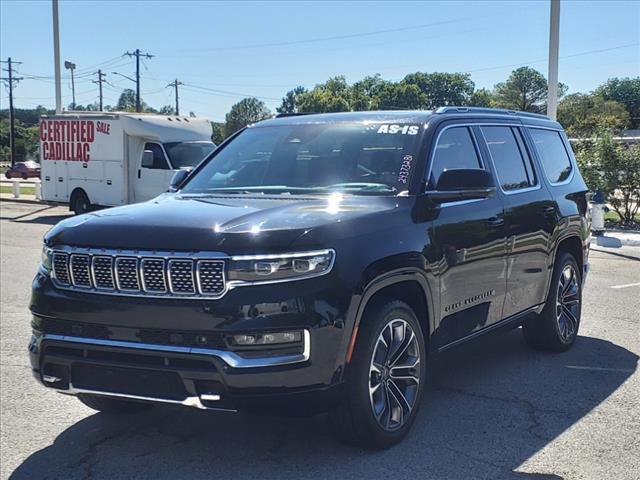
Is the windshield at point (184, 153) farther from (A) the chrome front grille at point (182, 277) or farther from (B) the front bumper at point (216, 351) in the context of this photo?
(A) the chrome front grille at point (182, 277)

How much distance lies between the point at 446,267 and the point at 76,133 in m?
19.1

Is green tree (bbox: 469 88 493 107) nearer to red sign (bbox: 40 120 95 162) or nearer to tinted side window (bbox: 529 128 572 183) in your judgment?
red sign (bbox: 40 120 95 162)

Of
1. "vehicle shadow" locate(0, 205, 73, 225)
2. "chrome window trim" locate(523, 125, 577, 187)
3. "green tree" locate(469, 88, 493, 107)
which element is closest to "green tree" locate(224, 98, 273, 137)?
"green tree" locate(469, 88, 493, 107)

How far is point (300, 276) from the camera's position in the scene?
3652mm

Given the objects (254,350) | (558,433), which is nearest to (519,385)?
(558,433)

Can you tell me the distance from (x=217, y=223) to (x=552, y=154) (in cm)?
385

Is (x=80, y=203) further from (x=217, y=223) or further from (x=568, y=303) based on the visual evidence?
(x=217, y=223)

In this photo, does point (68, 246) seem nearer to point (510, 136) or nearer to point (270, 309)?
point (270, 309)

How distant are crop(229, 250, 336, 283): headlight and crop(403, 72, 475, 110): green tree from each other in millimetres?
110540

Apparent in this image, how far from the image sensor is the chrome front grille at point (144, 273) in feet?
11.9

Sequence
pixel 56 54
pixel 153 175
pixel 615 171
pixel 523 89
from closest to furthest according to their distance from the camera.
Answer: pixel 615 171 < pixel 153 175 < pixel 56 54 < pixel 523 89

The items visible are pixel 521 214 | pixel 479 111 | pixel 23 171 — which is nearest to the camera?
pixel 521 214

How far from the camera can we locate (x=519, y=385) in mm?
5551

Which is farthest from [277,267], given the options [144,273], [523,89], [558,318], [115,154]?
[523,89]
